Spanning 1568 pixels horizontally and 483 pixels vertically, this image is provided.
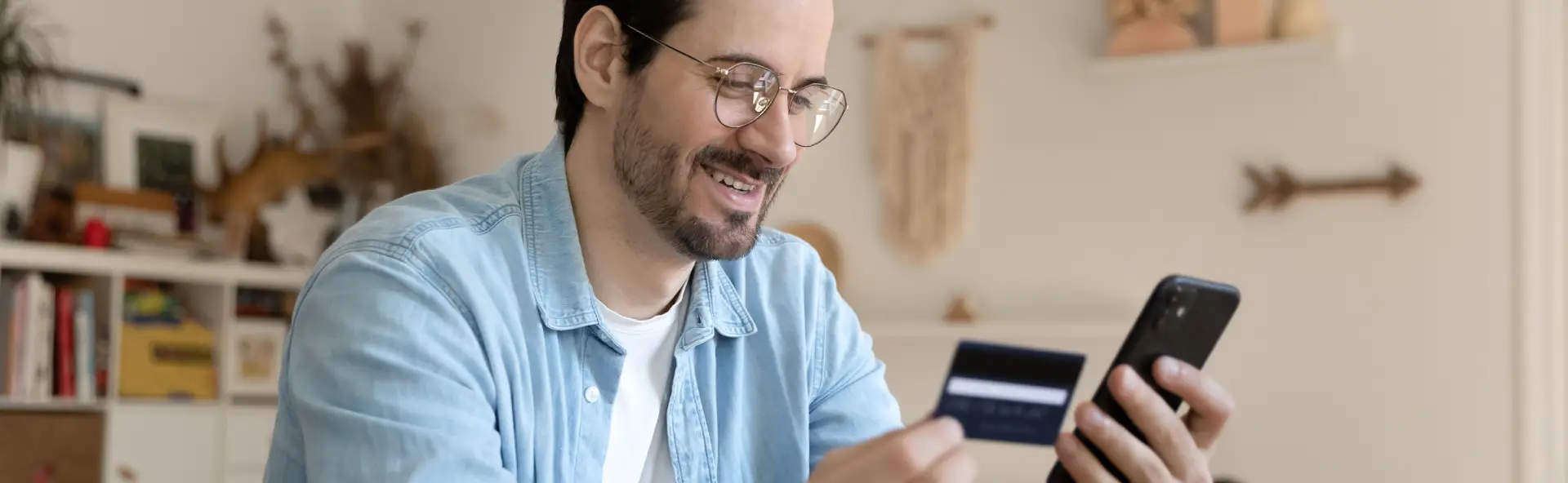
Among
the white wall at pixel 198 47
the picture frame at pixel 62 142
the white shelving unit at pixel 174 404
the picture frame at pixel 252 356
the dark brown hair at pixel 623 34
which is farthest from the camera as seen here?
the picture frame at pixel 252 356

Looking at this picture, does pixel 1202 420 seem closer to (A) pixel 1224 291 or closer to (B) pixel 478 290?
(A) pixel 1224 291

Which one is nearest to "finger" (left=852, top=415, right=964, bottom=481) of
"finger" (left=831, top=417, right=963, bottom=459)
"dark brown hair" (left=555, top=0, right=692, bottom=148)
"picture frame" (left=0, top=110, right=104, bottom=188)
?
"finger" (left=831, top=417, right=963, bottom=459)

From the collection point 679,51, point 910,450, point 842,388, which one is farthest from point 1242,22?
point 910,450

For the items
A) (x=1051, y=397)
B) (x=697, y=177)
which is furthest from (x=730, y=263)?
(x=1051, y=397)

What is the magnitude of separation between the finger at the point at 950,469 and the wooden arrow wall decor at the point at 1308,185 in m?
2.50

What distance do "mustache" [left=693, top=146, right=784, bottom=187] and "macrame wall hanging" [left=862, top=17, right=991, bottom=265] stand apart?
2378 millimetres

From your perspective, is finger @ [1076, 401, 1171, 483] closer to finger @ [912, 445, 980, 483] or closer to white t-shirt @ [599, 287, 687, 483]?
finger @ [912, 445, 980, 483]

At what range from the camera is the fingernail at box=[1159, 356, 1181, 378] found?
1141mm

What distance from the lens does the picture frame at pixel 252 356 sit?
4.08 m

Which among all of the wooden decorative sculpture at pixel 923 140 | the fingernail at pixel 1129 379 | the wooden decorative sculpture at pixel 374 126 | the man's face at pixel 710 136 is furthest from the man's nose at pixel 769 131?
the wooden decorative sculpture at pixel 374 126

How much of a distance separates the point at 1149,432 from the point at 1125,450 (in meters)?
0.03

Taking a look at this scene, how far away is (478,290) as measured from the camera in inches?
48.5

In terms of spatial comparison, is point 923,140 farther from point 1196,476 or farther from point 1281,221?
point 1196,476

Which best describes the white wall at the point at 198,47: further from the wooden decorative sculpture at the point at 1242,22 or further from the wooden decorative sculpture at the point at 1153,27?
the wooden decorative sculpture at the point at 1242,22
